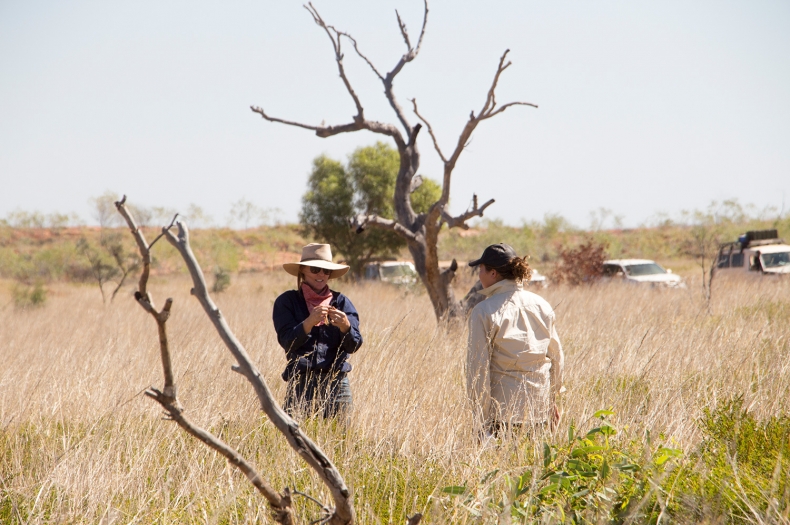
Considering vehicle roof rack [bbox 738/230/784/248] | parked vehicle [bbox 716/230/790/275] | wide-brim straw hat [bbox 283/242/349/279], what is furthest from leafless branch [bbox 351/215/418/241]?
vehicle roof rack [bbox 738/230/784/248]

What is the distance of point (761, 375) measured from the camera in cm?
495

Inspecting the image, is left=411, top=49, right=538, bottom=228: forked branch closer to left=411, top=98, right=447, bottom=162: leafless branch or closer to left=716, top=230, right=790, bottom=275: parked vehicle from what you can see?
left=411, top=98, right=447, bottom=162: leafless branch

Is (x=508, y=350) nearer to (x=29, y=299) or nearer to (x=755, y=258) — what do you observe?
(x=29, y=299)

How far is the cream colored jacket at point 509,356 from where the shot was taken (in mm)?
3477

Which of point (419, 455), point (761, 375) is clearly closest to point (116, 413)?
point (419, 455)

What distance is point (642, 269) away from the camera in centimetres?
1877

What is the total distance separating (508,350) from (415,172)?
6.16 meters

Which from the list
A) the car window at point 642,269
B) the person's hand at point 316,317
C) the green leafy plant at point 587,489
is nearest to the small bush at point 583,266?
the car window at point 642,269

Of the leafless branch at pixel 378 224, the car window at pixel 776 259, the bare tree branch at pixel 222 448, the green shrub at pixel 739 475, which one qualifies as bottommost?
the green shrub at pixel 739 475

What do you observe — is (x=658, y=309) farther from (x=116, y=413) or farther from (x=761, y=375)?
(x=116, y=413)

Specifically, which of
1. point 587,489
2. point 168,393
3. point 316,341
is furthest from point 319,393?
point 168,393

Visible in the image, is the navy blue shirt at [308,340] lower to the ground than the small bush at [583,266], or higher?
higher

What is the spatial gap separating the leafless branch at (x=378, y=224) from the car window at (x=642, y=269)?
11800mm

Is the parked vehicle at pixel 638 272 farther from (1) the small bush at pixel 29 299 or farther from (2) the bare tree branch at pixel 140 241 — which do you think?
(2) the bare tree branch at pixel 140 241
